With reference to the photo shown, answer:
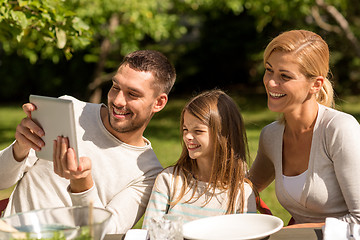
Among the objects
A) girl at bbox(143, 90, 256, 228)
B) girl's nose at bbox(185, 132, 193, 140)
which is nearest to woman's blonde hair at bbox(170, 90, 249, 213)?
girl at bbox(143, 90, 256, 228)

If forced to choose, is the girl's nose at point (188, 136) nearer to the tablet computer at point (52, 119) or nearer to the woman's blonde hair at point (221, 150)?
the woman's blonde hair at point (221, 150)

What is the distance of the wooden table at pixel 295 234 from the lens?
2173 millimetres

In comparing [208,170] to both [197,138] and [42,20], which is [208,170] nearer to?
[197,138]

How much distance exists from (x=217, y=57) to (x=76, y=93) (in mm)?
4929

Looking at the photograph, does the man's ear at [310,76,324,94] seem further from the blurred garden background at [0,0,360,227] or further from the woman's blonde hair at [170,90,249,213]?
the blurred garden background at [0,0,360,227]

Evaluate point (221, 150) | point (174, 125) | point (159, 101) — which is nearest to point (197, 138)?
point (221, 150)

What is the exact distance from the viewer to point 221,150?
109 inches

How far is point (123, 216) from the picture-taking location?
268 centimetres

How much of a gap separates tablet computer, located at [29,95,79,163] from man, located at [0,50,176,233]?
0.33 m

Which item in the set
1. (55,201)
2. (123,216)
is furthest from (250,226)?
(55,201)

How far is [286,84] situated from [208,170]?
64 cm

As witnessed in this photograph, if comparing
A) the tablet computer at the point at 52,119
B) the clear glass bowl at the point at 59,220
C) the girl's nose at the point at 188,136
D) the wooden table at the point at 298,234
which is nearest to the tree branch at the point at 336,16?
the girl's nose at the point at 188,136

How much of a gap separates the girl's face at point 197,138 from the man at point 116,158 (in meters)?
0.30

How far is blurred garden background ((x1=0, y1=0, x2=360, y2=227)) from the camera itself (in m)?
9.27
